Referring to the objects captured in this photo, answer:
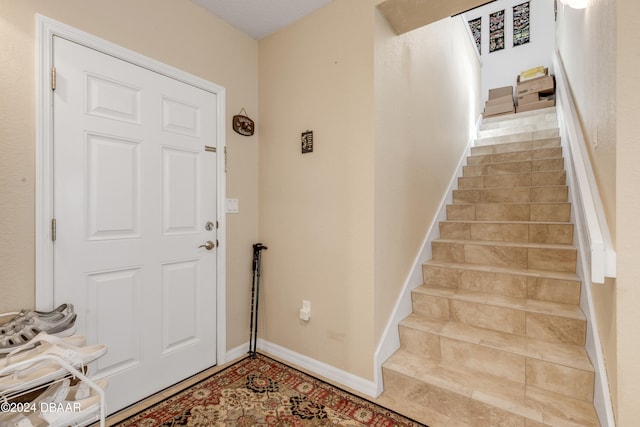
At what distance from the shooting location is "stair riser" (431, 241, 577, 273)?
2.18 metres

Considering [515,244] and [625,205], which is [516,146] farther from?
[625,205]

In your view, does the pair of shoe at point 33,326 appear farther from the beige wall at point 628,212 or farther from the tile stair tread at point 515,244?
the tile stair tread at point 515,244

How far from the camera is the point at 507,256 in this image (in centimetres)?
239

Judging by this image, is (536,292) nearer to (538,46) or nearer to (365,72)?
(365,72)

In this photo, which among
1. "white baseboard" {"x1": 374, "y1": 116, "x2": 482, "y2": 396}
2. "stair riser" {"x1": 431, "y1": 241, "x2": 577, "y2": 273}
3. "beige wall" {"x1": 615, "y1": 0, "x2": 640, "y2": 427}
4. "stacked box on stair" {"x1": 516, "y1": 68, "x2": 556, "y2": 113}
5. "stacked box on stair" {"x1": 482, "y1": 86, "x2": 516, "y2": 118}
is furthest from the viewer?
"stacked box on stair" {"x1": 482, "y1": 86, "x2": 516, "y2": 118}

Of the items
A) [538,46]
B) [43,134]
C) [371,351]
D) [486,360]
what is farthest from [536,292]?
[538,46]

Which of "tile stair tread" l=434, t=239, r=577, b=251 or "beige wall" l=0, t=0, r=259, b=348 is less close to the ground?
"beige wall" l=0, t=0, r=259, b=348

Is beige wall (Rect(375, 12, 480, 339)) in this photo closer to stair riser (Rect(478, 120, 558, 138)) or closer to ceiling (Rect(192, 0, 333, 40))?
ceiling (Rect(192, 0, 333, 40))

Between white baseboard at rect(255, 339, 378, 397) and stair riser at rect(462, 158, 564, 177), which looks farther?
stair riser at rect(462, 158, 564, 177)

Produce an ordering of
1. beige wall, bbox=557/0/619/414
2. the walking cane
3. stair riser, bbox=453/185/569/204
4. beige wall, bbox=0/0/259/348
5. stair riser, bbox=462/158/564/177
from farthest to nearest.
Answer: stair riser, bbox=462/158/564/177 → stair riser, bbox=453/185/569/204 → the walking cane → beige wall, bbox=0/0/259/348 → beige wall, bbox=557/0/619/414

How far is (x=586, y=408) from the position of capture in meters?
1.51

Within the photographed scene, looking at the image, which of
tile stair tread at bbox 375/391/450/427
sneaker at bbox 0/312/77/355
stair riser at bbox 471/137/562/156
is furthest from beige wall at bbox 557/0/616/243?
sneaker at bbox 0/312/77/355

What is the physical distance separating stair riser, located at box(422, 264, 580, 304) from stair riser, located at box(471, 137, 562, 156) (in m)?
2.21

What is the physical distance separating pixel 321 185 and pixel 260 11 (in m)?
1.35
